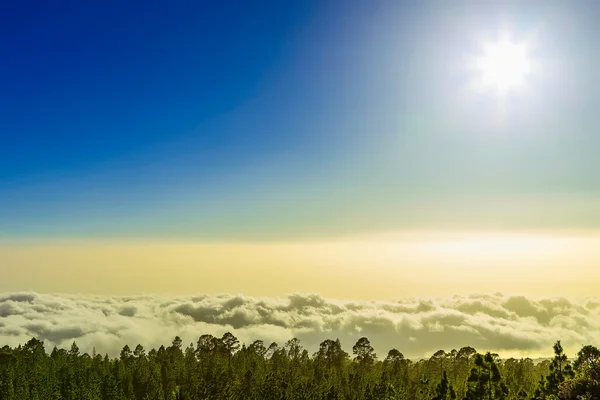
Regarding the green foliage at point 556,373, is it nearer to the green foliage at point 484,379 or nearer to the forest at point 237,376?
the forest at point 237,376

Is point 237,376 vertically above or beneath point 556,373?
beneath

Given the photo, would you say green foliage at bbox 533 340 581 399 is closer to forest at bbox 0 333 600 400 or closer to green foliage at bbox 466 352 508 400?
forest at bbox 0 333 600 400

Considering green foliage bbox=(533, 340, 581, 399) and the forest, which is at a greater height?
green foliage bbox=(533, 340, 581, 399)

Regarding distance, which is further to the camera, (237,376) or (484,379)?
(237,376)

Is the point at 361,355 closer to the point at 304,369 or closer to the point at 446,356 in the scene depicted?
the point at 304,369

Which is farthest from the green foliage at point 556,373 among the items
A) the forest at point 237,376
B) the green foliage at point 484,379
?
the green foliage at point 484,379

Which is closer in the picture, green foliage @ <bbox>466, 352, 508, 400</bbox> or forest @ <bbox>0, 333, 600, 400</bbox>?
green foliage @ <bbox>466, 352, 508, 400</bbox>

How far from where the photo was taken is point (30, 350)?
150000 millimetres

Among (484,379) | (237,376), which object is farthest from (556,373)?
(237,376)

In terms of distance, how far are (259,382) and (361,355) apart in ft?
144

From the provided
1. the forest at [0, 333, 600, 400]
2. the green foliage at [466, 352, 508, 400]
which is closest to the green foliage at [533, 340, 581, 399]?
the forest at [0, 333, 600, 400]

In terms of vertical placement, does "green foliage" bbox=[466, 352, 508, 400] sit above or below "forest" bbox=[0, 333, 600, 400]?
above

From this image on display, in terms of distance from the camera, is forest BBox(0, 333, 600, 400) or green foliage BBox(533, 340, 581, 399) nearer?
green foliage BBox(533, 340, 581, 399)

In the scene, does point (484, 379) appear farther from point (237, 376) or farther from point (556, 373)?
point (237, 376)
